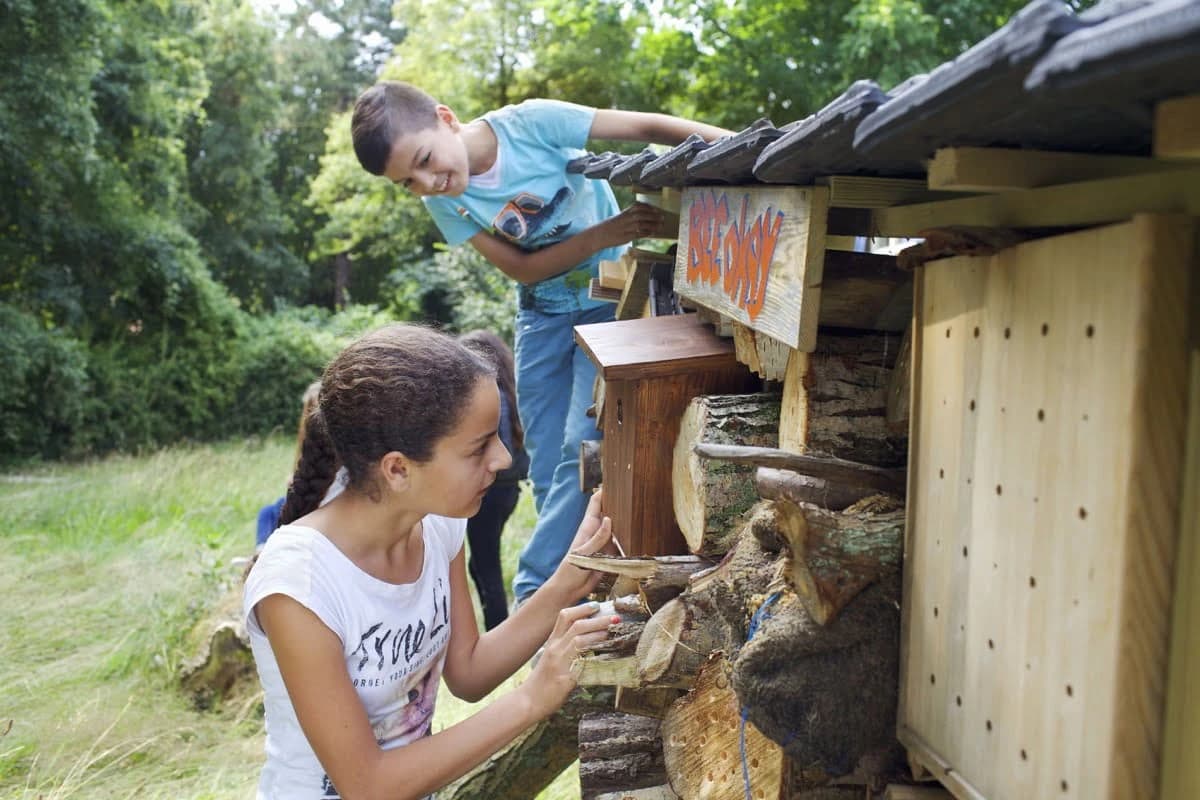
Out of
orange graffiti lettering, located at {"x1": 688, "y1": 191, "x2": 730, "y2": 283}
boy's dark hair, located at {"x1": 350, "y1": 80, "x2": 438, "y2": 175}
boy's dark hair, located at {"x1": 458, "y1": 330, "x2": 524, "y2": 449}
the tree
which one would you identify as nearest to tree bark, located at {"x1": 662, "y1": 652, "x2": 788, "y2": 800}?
orange graffiti lettering, located at {"x1": 688, "y1": 191, "x2": 730, "y2": 283}

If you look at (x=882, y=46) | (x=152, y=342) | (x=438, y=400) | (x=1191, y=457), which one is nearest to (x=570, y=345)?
(x=438, y=400)

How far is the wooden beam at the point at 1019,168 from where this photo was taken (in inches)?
53.9

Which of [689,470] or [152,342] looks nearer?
[689,470]

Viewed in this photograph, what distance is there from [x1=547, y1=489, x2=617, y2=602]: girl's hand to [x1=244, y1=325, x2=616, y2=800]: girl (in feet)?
0.79

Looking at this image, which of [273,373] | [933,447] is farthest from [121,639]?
[273,373]

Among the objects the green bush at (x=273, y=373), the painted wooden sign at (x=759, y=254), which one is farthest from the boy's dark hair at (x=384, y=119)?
the green bush at (x=273, y=373)

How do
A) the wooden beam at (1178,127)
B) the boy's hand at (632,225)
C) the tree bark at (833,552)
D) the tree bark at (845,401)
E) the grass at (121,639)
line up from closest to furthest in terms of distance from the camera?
the wooden beam at (1178,127) → the tree bark at (833,552) → the tree bark at (845,401) → the boy's hand at (632,225) → the grass at (121,639)

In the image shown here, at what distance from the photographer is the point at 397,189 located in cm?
1966

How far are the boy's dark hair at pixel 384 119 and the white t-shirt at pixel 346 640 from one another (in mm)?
1554

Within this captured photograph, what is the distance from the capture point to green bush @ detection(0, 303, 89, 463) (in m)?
14.4

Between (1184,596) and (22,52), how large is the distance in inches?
595

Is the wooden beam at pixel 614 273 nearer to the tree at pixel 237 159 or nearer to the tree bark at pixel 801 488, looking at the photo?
the tree bark at pixel 801 488

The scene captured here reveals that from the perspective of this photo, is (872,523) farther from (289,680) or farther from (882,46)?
(882,46)

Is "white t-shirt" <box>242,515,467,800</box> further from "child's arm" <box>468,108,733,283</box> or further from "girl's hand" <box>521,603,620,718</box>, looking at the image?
"child's arm" <box>468,108,733,283</box>
